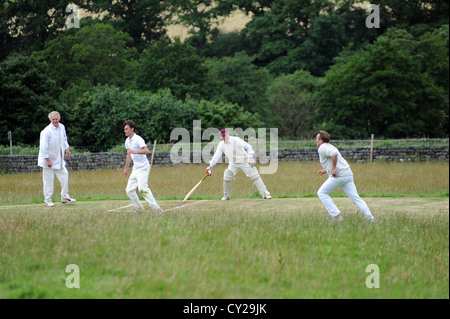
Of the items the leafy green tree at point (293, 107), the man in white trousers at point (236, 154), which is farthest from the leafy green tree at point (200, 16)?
the man in white trousers at point (236, 154)

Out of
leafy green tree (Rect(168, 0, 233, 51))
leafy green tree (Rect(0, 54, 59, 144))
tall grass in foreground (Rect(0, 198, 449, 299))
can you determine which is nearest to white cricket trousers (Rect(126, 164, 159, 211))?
tall grass in foreground (Rect(0, 198, 449, 299))

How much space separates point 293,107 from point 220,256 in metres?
48.5

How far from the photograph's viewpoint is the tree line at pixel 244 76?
3928 cm

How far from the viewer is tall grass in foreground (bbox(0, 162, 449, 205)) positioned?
17.9m

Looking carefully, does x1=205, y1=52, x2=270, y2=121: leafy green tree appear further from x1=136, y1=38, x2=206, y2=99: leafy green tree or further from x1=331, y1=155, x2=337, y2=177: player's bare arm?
x1=331, y1=155, x2=337, y2=177: player's bare arm

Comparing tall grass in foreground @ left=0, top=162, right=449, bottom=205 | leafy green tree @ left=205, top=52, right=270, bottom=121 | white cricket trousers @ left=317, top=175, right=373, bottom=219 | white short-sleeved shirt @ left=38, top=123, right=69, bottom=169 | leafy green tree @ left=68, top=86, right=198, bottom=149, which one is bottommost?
tall grass in foreground @ left=0, top=162, right=449, bottom=205

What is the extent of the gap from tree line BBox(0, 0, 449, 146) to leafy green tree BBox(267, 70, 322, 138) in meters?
0.10

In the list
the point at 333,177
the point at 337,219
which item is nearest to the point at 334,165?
the point at 333,177

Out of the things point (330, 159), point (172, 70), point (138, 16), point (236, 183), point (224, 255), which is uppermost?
point (138, 16)

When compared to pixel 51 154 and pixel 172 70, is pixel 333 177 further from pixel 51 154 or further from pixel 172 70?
pixel 172 70

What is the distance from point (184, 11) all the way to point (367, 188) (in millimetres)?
56599

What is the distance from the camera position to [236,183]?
21594 mm

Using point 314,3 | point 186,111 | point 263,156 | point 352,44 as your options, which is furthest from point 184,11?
point 263,156
